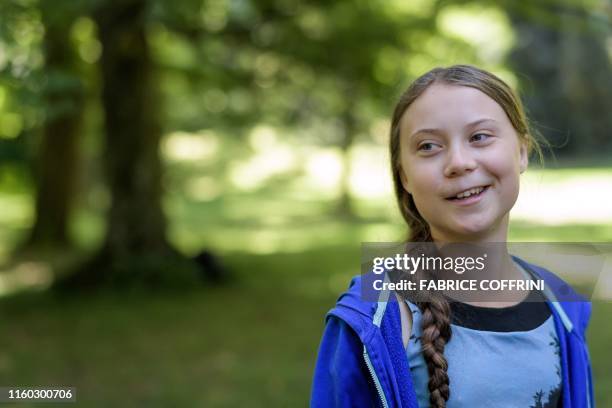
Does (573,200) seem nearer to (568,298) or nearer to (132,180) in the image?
(132,180)

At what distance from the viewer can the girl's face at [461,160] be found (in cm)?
157

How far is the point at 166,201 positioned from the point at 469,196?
31.0 feet

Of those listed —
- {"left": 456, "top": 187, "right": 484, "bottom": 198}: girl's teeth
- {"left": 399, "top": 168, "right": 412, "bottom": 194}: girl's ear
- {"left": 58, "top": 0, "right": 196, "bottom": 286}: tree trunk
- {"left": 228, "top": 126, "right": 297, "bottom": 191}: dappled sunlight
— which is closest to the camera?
{"left": 456, "top": 187, "right": 484, "bottom": 198}: girl's teeth

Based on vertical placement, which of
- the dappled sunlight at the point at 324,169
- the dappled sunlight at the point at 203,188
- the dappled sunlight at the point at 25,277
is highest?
the dappled sunlight at the point at 324,169

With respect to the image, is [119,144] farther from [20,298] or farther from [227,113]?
[227,113]

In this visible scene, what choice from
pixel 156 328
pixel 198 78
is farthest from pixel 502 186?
pixel 198 78

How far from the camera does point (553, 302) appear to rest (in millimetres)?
1716

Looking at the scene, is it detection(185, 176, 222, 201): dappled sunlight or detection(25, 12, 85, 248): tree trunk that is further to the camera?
detection(185, 176, 222, 201): dappled sunlight

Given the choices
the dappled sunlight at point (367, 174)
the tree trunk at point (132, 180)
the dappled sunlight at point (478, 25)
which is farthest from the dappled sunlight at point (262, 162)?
the tree trunk at point (132, 180)

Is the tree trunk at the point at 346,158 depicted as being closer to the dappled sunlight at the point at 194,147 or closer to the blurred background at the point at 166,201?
the blurred background at the point at 166,201

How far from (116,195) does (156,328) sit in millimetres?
2579

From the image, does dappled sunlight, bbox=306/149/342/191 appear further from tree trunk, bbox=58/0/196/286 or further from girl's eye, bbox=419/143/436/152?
girl's eye, bbox=419/143/436/152

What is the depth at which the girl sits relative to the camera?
148 centimetres

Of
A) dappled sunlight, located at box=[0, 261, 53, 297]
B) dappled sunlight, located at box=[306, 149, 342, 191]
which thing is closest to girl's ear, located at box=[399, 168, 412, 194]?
dappled sunlight, located at box=[0, 261, 53, 297]
